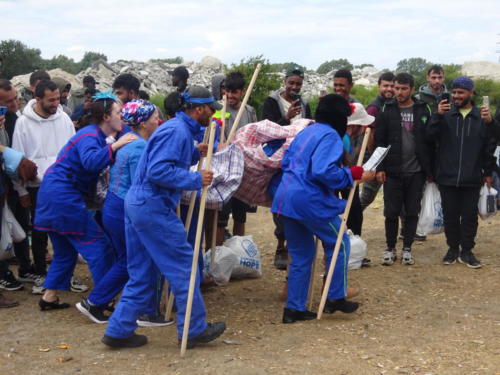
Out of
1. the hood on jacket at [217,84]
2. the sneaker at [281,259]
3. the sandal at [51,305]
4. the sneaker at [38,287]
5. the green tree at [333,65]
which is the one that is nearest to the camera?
the sandal at [51,305]

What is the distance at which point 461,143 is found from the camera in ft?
24.5

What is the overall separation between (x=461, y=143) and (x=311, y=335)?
3.36 metres

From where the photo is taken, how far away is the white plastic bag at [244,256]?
23.2 ft

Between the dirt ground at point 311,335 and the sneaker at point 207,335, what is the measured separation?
7 cm

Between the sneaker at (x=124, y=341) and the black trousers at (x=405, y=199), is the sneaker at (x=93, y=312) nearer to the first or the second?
the sneaker at (x=124, y=341)

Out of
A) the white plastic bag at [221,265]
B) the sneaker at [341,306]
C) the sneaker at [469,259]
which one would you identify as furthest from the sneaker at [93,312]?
the sneaker at [469,259]

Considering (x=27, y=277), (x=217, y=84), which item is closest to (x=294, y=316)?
(x=27, y=277)

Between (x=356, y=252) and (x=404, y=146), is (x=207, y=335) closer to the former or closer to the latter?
(x=356, y=252)

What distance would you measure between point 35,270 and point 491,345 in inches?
187

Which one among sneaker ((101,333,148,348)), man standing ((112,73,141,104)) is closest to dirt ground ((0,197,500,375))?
sneaker ((101,333,148,348))

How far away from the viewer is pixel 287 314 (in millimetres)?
5691

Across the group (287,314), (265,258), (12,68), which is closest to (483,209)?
(265,258)

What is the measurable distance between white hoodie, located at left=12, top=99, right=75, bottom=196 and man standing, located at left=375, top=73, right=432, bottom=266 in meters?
3.61

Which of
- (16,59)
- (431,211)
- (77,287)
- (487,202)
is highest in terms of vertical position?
(16,59)
